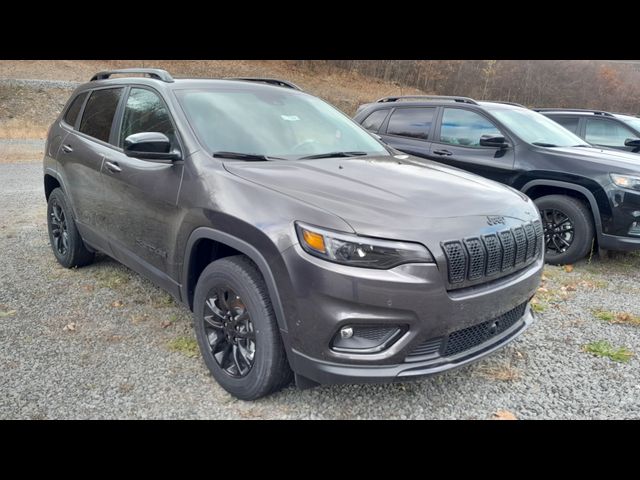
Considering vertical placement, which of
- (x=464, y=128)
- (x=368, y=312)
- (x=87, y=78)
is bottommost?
(x=368, y=312)

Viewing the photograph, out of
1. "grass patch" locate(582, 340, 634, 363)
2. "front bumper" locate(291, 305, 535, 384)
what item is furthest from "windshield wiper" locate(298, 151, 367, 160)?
"grass patch" locate(582, 340, 634, 363)

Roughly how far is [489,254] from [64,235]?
4137 mm

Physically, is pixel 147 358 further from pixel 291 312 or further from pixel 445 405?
pixel 445 405

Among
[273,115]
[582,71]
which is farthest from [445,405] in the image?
[582,71]

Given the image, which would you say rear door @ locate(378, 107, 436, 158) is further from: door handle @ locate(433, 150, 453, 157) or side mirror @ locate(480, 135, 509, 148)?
side mirror @ locate(480, 135, 509, 148)

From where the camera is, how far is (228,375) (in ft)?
8.84

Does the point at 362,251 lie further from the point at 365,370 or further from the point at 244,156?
the point at 244,156

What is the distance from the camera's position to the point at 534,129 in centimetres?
587

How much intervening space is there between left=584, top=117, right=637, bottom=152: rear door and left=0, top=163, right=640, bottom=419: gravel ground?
457 cm

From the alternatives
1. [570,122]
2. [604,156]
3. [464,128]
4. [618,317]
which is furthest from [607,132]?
[618,317]

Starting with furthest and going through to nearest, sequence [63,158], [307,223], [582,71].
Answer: [582,71]
[63,158]
[307,223]

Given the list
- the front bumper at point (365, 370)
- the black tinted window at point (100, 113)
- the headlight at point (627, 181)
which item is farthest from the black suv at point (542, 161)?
the black tinted window at point (100, 113)

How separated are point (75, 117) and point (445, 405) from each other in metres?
4.15

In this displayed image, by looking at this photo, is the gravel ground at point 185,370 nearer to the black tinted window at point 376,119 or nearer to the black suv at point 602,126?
the black tinted window at point 376,119
